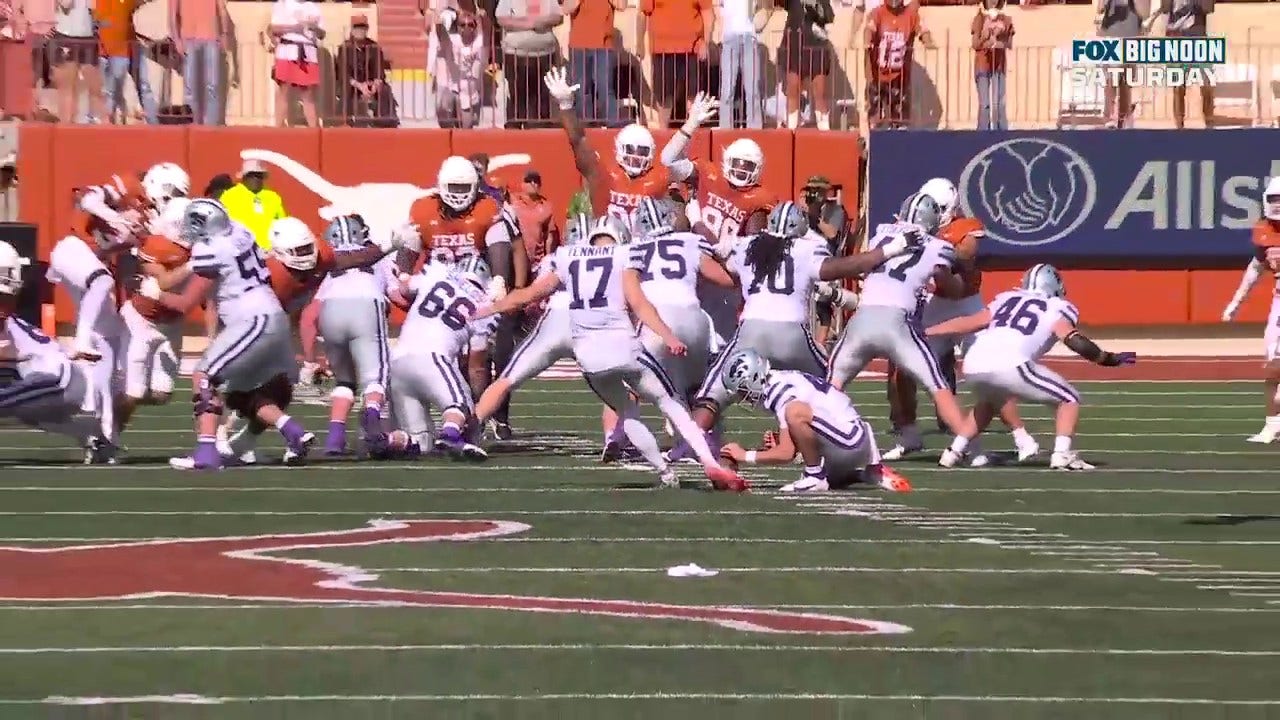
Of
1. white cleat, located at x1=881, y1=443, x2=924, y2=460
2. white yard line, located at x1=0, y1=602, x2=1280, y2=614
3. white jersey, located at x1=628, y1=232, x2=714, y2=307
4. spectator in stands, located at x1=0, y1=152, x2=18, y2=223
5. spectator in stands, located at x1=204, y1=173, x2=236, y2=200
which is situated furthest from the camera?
spectator in stands, located at x1=0, y1=152, x2=18, y2=223

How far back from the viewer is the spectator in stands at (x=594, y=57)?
939 inches

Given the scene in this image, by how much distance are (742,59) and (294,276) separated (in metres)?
9.83

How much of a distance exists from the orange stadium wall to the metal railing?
373 millimetres

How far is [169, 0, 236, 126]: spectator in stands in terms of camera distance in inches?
950

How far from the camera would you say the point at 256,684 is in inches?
329

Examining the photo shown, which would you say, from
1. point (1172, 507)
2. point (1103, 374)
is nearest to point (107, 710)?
point (1172, 507)

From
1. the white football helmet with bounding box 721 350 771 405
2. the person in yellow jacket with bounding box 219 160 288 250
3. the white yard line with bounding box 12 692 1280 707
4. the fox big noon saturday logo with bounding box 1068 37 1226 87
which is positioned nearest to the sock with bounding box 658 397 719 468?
the white football helmet with bounding box 721 350 771 405

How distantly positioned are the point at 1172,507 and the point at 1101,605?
330 cm

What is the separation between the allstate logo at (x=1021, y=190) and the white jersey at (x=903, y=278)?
9.06 m

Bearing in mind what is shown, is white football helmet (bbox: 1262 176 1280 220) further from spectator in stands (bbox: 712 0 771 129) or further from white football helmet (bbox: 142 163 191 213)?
spectator in stands (bbox: 712 0 771 129)

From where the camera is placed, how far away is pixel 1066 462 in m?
14.8

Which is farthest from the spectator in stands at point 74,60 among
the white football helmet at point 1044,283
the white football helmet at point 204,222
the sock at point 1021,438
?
the sock at point 1021,438

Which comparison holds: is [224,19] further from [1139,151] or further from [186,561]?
[186,561]

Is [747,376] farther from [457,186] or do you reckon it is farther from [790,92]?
[790,92]
